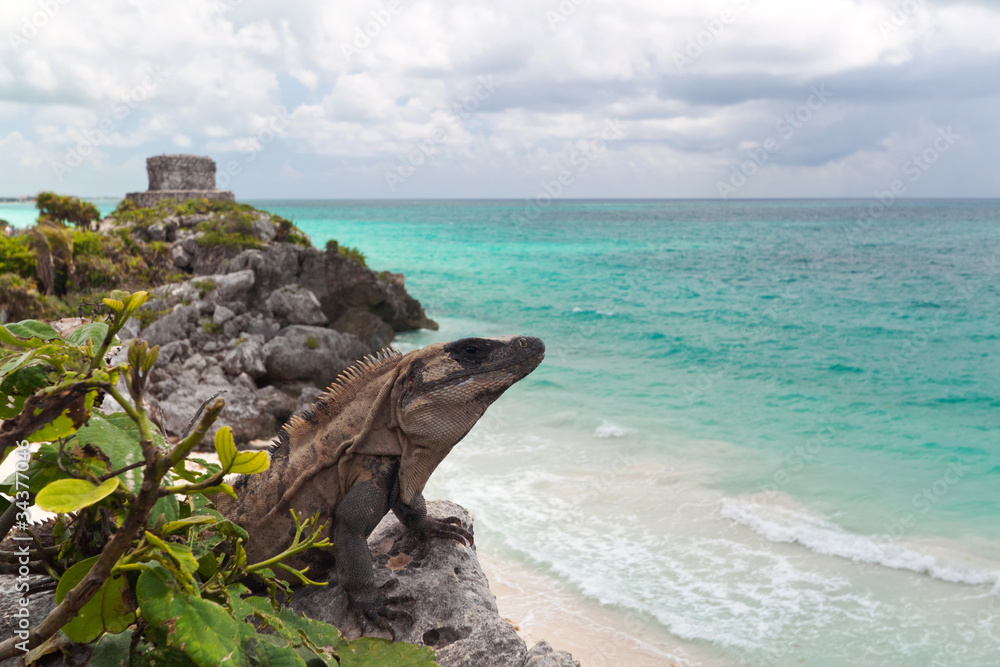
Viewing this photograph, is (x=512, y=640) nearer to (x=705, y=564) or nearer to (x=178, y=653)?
(x=178, y=653)

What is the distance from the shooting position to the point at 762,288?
35.6 m

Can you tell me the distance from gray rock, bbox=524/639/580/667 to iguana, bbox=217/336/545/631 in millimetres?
601

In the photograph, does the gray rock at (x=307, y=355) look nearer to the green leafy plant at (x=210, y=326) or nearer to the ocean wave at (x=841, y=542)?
the green leafy plant at (x=210, y=326)

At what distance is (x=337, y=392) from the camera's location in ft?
10.9

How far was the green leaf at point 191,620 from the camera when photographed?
126cm

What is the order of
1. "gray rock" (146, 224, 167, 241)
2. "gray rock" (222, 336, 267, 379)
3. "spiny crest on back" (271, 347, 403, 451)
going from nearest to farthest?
"spiny crest on back" (271, 347, 403, 451) → "gray rock" (222, 336, 267, 379) → "gray rock" (146, 224, 167, 241)

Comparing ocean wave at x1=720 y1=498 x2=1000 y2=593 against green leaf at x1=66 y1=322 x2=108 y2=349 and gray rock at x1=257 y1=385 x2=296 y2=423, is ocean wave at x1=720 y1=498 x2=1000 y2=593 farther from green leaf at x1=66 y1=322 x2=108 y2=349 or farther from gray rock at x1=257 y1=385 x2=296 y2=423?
green leaf at x1=66 y1=322 x2=108 y2=349

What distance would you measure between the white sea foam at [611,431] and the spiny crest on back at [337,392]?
949 centimetres

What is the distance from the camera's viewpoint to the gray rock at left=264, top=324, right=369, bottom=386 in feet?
43.1

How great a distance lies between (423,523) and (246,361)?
1021 cm

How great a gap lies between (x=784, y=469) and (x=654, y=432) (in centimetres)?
241

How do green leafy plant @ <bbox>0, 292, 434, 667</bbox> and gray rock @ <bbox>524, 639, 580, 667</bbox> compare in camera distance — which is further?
gray rock @ <bbox>524, 639, 580, 667</bbox>

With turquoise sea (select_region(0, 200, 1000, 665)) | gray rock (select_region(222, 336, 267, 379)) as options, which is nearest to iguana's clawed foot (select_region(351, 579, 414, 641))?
turquoise sea (select_region(0, 200, 1000, 665))

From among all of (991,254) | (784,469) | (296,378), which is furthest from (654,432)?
(991,254)
